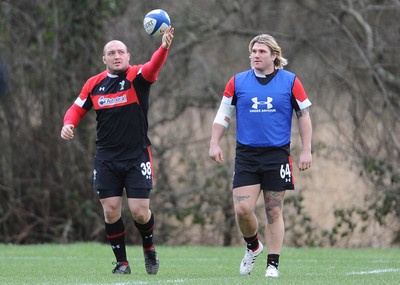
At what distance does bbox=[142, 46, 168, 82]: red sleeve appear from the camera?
9.05 m

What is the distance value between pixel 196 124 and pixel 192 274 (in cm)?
871

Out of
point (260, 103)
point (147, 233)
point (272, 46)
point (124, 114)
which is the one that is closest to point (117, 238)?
point (147, 233)

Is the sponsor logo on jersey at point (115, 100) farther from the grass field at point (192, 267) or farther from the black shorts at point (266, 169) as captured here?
the grass field at point (192, 267)

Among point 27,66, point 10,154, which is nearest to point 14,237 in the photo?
point 10,154

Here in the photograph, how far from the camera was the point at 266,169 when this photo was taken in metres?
8.73

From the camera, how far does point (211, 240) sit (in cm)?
1750

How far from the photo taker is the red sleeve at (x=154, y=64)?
9.05 meters

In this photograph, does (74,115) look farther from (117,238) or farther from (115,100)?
(117,238)

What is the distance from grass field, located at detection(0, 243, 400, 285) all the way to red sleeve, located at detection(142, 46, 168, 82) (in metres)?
1.88

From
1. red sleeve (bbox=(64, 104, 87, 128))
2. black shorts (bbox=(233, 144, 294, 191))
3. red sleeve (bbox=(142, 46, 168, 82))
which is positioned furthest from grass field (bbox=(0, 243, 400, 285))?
red sleeve (bbox=(142, 46, 168, 82))

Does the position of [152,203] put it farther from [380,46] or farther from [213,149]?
[213,149]

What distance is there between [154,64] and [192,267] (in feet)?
8.35

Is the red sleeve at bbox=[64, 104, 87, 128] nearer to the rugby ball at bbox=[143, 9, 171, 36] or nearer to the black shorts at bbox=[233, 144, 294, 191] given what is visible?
the rugby ball at bbox=[143, 9, 171, 36]

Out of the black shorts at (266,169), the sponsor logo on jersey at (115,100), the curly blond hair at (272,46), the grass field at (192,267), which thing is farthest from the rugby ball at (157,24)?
the grass field at (192,267)
